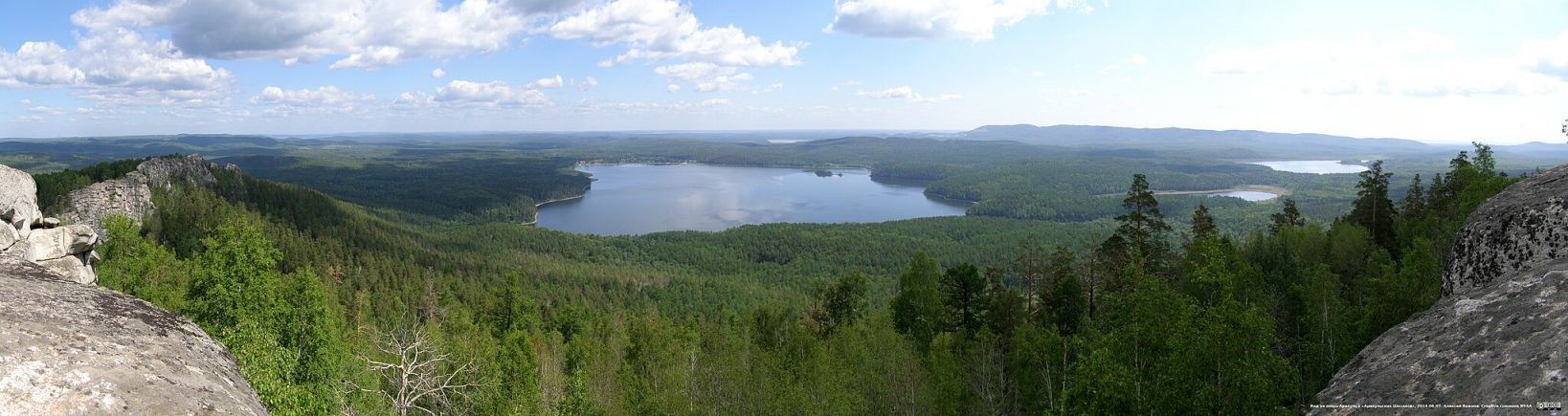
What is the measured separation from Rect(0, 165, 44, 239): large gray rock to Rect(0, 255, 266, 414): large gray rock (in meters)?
4.18

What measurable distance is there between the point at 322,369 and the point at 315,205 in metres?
141

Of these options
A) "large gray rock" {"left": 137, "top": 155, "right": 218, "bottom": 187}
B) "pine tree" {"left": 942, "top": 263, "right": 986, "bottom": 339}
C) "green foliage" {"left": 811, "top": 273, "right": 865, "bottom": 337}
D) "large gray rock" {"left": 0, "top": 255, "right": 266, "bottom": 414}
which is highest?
"large gray rock" {"left": 0, "top": 255, "right": 266, "bottom": 414}

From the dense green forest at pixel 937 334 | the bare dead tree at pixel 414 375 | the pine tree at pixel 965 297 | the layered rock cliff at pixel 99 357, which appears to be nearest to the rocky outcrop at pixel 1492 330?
the dense green forest at pixel 937 334

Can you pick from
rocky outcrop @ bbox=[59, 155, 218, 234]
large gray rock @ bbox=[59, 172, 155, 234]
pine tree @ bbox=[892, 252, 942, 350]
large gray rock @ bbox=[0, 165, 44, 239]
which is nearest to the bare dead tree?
large gray rock @ bbox=[0, 165, 44, 239]

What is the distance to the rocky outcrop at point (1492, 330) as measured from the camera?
5773 mm

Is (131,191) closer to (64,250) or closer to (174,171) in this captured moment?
(174,171)

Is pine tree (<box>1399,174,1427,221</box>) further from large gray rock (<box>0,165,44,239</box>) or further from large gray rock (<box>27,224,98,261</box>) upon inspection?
large gray rock (<box>0,165,44,239</box>)

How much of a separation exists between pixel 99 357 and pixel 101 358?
3 cm

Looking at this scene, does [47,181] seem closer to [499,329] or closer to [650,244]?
[499,329]

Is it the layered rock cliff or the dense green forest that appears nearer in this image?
the layered rock cliff

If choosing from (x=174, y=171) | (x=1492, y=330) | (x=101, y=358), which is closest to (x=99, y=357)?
(x=101, y=358)

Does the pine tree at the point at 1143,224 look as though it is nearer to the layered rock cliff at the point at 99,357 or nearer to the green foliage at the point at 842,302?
the green foliage at the point at 842,302

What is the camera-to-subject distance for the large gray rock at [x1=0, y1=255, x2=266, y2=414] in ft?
21.2

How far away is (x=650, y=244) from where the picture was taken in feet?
545
